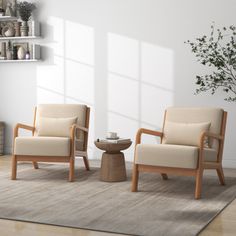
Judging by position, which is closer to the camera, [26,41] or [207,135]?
[207,135]

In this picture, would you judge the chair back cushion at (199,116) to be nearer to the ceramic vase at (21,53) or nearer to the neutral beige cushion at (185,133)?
the neutral beige cushion at (185,133)

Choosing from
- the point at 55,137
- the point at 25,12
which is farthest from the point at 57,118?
the point at 25,12

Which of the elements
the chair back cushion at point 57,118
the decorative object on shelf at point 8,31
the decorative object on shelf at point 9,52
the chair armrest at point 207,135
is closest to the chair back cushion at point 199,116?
the chair armrest at point 207,135

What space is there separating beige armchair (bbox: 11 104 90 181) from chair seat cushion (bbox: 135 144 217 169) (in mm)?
839

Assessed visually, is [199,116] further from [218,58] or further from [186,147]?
[218,58]

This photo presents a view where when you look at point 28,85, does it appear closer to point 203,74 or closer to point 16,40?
point 16,40

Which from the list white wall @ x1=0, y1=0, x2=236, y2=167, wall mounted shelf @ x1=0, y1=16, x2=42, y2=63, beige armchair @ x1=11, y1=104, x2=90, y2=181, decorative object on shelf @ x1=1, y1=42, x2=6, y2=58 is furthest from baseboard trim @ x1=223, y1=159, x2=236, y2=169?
decorative object on shelf @ x1=1, y1=42, x2=6, y2=58

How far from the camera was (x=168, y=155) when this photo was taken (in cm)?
415

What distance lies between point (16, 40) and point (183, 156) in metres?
3.67

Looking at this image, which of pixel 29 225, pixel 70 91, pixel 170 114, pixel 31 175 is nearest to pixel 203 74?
pixel 170 114

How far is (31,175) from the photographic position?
5.13 metres

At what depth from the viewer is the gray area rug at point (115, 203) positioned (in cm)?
325

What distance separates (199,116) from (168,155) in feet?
2.75

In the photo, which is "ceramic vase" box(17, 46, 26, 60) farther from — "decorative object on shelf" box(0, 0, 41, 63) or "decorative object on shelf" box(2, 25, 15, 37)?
"decorative object on shelf" box(2, 25, 15, 37)
